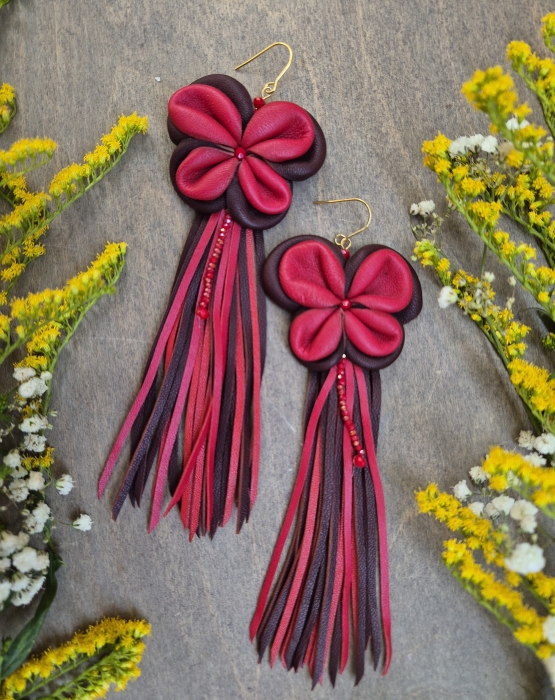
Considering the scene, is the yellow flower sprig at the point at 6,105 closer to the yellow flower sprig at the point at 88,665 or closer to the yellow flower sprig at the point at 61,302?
the yellow flower sprig at the point at 61,302

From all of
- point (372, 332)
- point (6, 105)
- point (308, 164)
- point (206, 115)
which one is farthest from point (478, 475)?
point (6, 105)

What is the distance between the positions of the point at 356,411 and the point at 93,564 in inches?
26.4

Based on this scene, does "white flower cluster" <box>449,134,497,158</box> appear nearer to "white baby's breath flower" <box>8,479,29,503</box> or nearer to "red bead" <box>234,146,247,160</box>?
"red bead" <box>234,146,247,160</box>

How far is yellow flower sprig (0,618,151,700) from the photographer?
3.48ft

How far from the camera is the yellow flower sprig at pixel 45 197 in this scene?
1118 millimetres

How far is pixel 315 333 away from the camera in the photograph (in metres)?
1.15

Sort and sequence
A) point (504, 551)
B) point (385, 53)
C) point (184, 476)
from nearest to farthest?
point (504, 551), point (184, 476), point (385, 53)

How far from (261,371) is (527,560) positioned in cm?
61

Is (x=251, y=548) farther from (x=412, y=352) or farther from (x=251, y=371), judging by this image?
(x=412, y=352)

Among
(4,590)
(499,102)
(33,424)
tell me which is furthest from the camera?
(33,424)

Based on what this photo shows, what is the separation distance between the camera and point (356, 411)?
1.16 meters

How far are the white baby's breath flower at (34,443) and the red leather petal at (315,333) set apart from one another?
56cm

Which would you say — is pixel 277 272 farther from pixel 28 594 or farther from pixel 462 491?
pixel 28 594

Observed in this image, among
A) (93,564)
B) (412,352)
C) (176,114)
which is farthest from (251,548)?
(176,114)
